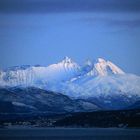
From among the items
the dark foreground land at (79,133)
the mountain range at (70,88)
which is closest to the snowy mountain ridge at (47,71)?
the mountain range at (70,88)

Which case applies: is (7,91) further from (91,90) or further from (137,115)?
(137,115)

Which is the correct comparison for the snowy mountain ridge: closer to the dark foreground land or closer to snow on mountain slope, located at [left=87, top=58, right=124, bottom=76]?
snow on mountain slope, located at [left=87, top=58, right=124, bottom=76]

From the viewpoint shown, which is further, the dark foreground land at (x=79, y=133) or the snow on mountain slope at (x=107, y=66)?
the snow on mountain slope at (x=107, y=66)

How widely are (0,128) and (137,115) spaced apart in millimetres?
2908

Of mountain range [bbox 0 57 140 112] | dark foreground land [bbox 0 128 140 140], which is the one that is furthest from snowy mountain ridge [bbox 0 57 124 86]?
dark foreground land [bbox 0 128 140 140]

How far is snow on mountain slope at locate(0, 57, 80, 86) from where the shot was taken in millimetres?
7695

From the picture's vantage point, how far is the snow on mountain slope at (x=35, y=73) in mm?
7695

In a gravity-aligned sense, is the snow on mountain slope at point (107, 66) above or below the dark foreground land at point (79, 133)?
above

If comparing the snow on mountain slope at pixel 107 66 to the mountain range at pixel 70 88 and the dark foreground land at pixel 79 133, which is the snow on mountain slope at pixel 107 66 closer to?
the mountain range at pixel 70 88

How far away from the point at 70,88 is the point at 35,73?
2.88 ft

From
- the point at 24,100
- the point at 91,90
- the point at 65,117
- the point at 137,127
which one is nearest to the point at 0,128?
the point at 24,100

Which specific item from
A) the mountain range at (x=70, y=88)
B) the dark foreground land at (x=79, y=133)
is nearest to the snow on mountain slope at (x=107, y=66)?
the mountain range at (x=70, y=88)

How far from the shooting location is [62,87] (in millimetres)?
8570

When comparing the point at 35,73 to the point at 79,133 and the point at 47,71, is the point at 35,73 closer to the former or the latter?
the point at 47,71
